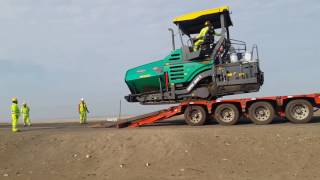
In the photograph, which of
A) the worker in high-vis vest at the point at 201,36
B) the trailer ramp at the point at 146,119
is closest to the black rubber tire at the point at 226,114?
the trailer ramp at the point at 146,119

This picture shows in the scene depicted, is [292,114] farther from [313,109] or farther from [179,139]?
[179,139]

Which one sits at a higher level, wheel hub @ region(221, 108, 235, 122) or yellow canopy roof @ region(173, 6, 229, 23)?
yellow canopy roof @ region(173, 6, 229, 23)

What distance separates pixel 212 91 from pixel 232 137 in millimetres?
4011

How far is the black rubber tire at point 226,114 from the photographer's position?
14844mm

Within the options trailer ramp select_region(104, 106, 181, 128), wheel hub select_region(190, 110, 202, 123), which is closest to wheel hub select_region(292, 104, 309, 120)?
wheel hub select_region(190, 110, 202, 123)

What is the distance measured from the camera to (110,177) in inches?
392

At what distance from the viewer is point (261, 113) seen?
1454cm

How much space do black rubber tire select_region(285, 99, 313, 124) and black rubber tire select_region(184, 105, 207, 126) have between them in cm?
295

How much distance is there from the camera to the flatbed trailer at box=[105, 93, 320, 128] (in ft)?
46.3

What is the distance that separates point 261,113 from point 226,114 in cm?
123

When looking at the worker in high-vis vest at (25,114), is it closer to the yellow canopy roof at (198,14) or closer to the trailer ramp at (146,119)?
the trailer ramp at (146,119)

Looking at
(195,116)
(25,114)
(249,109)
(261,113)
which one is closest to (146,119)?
(195,116)

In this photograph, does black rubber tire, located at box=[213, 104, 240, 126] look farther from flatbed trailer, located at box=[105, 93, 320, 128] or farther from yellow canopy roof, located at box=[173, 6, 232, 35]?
yellow canopy roof, located at box=[173, 6, 232, 35]

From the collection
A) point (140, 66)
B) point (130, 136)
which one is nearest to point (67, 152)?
point (130, 136)
